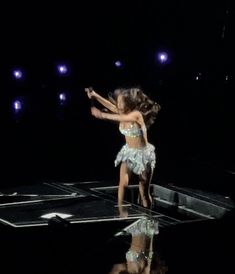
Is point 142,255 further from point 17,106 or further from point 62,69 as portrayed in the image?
point 62,69

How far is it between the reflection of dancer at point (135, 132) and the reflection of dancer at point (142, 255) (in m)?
0.96

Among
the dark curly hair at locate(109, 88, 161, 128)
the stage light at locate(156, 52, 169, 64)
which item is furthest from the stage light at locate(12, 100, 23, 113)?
the dark curly hair at locate(109, 88, 161, 128)

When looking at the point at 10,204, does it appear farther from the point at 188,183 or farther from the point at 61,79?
the point at 61,79

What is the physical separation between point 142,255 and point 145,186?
2123 millimetres

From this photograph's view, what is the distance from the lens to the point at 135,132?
8008 millimetres

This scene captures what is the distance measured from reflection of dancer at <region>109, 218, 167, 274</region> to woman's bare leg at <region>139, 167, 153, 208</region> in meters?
0.95

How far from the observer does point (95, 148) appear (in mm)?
11930

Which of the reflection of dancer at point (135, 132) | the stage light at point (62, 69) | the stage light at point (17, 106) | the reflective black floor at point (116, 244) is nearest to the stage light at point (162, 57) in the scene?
the stage light at point (62, 69)

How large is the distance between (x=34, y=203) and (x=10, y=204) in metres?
0.29

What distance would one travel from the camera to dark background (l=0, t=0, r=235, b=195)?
10773mm

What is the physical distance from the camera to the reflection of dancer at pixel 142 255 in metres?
5.82

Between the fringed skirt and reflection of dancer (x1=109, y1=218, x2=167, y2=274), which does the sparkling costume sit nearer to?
the fringed skirt


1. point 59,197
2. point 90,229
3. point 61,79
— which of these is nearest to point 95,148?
point 61,79

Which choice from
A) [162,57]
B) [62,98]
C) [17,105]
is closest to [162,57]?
[162,57]
